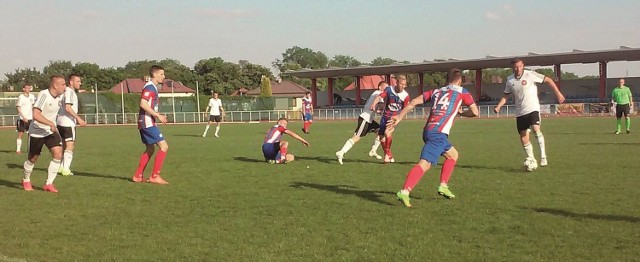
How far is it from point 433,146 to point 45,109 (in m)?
5.86

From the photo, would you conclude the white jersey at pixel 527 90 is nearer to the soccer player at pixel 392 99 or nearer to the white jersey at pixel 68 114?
the soccer player at pixel 392 99

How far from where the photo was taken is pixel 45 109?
362 inches

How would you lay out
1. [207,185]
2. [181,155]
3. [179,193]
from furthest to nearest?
[181,155]
[207,185]
[179,193]

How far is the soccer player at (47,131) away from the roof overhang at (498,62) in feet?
160

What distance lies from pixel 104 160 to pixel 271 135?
14.4 ft

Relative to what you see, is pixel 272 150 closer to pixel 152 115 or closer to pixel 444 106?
pixel 152 115

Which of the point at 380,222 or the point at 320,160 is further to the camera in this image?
the point at 320,160

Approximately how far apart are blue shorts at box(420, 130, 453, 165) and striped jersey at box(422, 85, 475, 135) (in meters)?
0.06

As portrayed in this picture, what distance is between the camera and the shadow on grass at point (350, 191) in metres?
7.96

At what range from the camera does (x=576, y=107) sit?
4775cm

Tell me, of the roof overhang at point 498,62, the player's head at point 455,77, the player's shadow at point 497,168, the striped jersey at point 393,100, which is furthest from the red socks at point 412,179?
the roof overhang at point 498,62

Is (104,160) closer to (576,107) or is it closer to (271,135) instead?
(271,135)

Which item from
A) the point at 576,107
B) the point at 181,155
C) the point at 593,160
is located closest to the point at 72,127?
the point at 181,155

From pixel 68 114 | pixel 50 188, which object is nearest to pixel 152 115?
pixel 50 188
